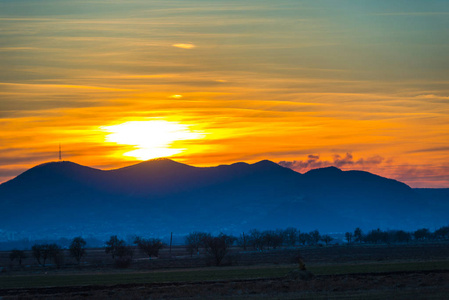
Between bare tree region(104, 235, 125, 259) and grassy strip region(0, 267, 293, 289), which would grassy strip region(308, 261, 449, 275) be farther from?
bare tree region(104, 235, 125, 259)

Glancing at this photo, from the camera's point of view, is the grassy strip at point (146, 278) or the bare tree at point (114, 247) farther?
the bare tree at point (114, 247)

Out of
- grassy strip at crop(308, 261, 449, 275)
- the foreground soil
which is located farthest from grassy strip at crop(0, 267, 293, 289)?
the foreground soil

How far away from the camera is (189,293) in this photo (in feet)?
149

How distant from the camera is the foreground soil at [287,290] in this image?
129ft

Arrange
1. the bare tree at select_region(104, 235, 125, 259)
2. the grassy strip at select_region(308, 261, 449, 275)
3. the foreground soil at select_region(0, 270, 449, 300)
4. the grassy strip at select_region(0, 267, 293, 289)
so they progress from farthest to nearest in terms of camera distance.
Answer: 1. the bare tree at select_region(104, 235, 125, 259)
2. the grassy strip at select_region(0, 267, 293, 289)
3. the grassy strip at select_region(308, 261, 449, 275)
4. the foreground soil at select_region(0, 270, 449, 300)

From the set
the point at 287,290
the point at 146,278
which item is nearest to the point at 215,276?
the point at 146,278

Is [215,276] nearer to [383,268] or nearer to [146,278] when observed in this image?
[146,278]

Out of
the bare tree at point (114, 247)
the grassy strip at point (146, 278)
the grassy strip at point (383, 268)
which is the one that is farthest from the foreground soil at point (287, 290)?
the bare tree at point (114, 247)

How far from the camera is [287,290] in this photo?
1750 inches

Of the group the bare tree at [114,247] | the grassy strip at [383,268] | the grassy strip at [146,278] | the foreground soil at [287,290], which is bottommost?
the foreground soil at [287,290]

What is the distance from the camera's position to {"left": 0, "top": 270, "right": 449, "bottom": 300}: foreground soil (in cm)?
3936

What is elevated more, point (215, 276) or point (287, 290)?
point (215, 276)

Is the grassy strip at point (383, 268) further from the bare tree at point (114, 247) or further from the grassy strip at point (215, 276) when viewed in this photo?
the bare tree at point (114, 247)

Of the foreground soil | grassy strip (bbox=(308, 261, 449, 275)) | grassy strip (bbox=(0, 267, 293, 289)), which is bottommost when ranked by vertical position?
the foreground soil
